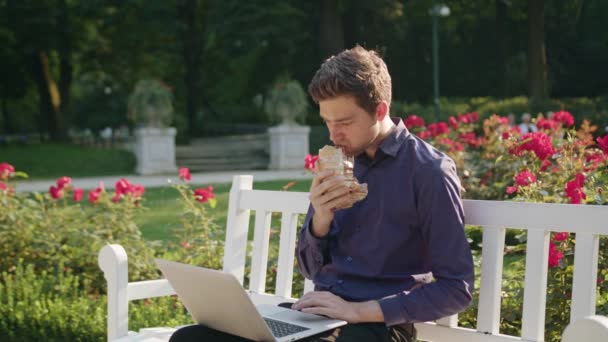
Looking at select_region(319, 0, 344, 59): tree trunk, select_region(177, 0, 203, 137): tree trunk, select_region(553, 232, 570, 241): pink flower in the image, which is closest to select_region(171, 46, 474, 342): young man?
select_region(553, 232, 570, 241): pink flower

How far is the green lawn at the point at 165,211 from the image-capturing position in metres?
9.11

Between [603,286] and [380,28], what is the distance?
27916 millimetres

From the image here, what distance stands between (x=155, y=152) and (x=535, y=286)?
17.1 meters

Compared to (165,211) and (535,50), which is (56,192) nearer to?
(165,211)

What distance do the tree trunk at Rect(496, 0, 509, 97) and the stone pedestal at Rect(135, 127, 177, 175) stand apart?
1459 cm

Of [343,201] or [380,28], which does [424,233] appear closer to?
[343,201]

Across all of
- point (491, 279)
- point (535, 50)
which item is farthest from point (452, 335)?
point (535, 50)

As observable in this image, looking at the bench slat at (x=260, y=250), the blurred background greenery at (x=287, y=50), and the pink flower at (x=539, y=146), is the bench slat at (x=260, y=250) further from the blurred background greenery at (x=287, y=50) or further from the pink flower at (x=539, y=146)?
the blurred background greenery at (x=287, y=50)

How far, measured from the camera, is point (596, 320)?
192 cm

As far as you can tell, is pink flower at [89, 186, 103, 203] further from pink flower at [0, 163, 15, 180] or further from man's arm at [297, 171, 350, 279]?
man's arm at [297, 171, 350, 279]

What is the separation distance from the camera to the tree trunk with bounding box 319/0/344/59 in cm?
2600

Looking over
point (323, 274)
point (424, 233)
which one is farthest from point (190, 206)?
point (424, 233)

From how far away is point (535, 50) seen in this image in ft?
79.6

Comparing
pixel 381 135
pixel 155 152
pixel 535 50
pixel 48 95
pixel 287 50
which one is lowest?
pixel 155 152
